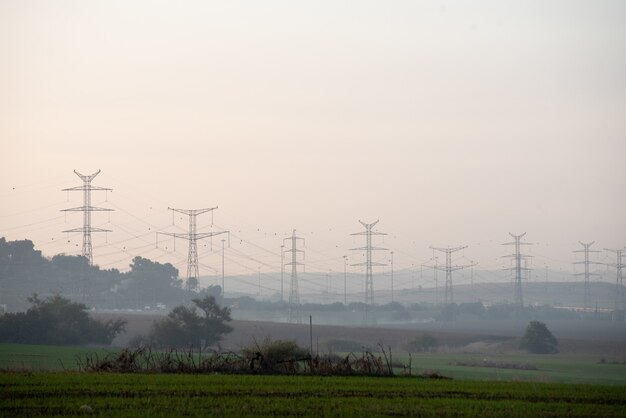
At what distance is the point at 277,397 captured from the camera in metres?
29.2

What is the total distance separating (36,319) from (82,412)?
235ft

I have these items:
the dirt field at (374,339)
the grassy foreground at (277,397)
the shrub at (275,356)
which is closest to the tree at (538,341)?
the dirt field at (374,339)

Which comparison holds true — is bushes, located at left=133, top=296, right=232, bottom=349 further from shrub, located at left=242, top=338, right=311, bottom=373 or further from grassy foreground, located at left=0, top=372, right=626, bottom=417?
grassy foreground, located at left=0, top=372, right=626, bottom=417

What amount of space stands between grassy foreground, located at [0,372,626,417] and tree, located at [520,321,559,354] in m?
75.0

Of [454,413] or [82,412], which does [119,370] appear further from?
[454,413]

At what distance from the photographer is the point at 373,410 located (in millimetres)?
26922

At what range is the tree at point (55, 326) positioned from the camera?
9269cm

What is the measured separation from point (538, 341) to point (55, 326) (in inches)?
1910

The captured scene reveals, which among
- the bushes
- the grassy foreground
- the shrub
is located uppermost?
the bushes

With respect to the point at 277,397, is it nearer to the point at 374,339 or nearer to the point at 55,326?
the point at 55,326

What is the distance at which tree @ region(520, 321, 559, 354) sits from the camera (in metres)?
109

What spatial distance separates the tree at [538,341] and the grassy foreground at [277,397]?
7501 cm

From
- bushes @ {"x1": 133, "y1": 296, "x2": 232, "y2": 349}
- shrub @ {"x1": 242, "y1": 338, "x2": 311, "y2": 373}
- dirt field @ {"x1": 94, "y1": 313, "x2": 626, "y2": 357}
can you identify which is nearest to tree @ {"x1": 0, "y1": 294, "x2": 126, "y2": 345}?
bushes @ {"x1": 133, "y1": 296, "x2": 232, "y2": 349}

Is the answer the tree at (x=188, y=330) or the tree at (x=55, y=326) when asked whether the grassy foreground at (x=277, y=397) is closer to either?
the tree at (x=55, y=326)
